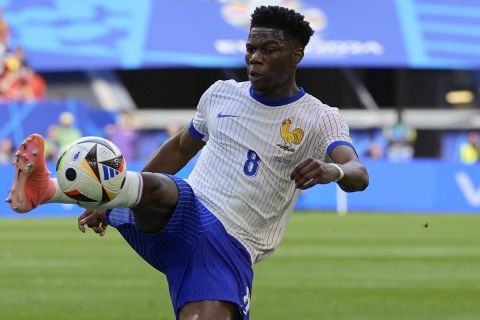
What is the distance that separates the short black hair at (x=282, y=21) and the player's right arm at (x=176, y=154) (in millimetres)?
924

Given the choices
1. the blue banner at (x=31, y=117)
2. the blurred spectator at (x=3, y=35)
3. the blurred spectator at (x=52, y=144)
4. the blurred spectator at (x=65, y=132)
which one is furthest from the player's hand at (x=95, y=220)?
the blurred spectator at (x=3, y=35)

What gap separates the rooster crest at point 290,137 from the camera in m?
7.11

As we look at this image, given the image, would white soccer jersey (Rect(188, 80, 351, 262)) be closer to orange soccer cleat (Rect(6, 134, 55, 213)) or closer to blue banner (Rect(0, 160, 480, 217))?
orange soccer cleat (Rect(6, 134, 55, 213))

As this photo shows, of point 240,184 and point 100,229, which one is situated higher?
point 240,184

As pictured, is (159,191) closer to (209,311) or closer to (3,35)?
(209,311)

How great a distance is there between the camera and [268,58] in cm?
707

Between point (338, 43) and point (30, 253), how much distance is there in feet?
59.6

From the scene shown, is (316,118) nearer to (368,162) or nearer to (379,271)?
(379,271)

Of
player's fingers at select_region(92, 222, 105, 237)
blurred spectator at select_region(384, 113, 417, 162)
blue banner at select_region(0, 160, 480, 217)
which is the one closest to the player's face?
player's fingers at select_region(92, 222, 105, 237)

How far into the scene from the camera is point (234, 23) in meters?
33.5

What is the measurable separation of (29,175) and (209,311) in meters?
1.31

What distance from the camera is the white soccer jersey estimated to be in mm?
7090

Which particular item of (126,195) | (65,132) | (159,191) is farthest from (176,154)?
(65,132)

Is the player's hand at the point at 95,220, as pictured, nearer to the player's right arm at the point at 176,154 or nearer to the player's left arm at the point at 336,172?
the player's right arm at the point at 176,154
